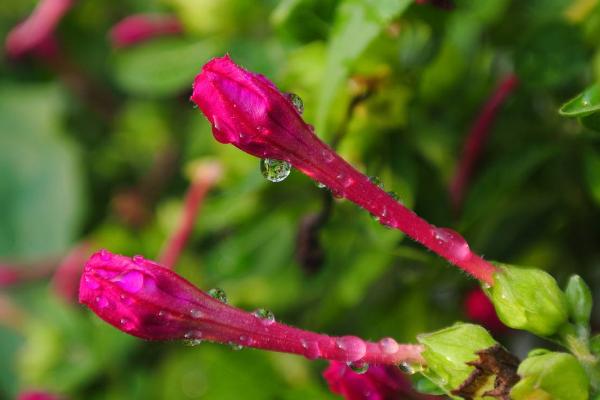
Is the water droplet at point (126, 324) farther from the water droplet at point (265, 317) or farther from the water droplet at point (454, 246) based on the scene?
the water droplet at point (454, 246)

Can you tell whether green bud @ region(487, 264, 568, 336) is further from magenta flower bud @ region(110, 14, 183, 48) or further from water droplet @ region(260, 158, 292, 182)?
magenta flower bud @ region(110, 14, 183, 48)

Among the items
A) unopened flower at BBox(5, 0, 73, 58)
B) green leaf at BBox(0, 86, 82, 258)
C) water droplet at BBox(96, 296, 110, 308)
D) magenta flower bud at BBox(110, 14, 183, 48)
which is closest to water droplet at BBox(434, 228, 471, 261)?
water droplet at BBox(96, 296, 110, 308)

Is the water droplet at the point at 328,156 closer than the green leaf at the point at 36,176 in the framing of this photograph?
Yes

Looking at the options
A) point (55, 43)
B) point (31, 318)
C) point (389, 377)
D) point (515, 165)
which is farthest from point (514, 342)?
point (55, 43)

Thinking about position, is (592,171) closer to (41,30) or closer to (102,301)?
(102,301)

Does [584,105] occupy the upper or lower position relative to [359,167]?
upper

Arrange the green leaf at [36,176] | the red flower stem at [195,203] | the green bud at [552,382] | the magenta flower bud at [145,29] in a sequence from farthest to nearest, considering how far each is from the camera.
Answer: the green leaf at [36,176]
the magenta flower bud at [145,29]
the red flower stem at [195,203]
the green bud at [552,382]

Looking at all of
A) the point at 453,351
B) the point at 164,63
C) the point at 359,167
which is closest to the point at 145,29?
the point at 164,63

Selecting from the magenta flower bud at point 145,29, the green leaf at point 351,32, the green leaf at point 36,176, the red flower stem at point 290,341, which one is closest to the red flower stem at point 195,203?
the magenta flower bud at point 145,29
